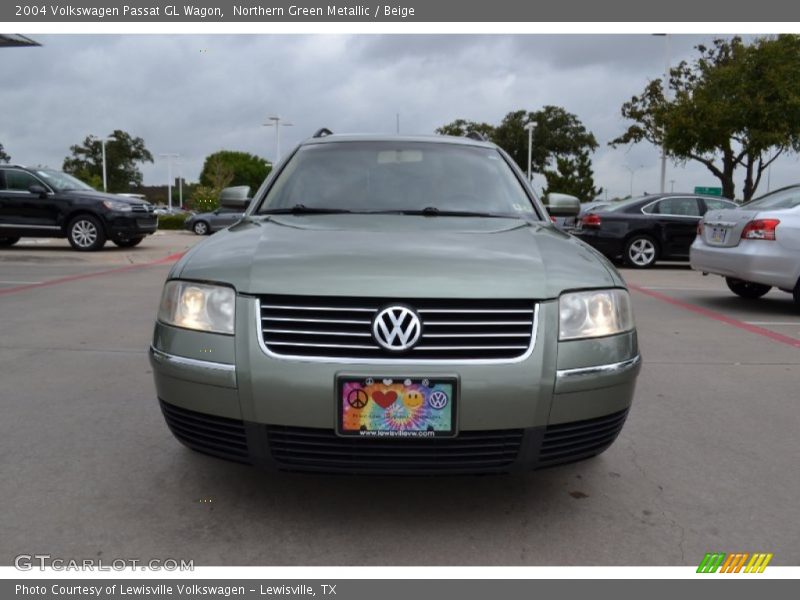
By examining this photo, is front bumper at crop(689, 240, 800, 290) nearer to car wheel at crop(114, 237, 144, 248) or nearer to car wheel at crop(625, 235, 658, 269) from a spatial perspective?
car wheel at crop(625, 235, 658, 269)

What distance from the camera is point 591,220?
46.0ft

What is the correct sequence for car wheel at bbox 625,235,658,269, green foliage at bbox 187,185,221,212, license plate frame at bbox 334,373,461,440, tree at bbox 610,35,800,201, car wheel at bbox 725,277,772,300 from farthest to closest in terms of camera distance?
green foliage at bbox 187,185,221,212 → tree at bbox 610,35,800,201 → car wheel at bbox 625,235,658,269 → car wheel at bbox 725,277,772,300 → license plate frame at bbox 334,373,461,440

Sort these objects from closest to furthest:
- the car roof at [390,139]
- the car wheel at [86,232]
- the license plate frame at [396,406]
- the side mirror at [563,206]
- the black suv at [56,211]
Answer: the license plate frame at [396,406], the car roof at [390,139], the side mirror at [563,206], the black suv at [56,211], the car wheel at [86,232]

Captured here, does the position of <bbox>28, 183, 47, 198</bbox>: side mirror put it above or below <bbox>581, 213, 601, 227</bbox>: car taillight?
above

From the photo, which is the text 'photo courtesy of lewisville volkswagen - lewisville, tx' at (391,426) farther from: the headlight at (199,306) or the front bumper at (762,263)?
the front bumper at (762,263)

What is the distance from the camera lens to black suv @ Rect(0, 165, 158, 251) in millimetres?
14781

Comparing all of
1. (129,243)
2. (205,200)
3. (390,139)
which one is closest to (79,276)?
(129,243)

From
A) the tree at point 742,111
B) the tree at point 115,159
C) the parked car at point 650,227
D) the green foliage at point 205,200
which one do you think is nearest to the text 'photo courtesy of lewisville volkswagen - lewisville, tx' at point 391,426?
the parked car at point 650,227

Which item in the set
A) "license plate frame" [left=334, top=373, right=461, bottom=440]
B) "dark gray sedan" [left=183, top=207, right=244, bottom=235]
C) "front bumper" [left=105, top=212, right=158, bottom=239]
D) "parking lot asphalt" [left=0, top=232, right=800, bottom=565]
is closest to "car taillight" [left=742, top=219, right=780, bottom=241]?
"parking lot asphalt" [left=0, top=232, right=800, bottom=565]

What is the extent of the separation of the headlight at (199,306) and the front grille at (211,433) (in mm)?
319

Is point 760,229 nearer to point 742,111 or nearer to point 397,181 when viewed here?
point 397,181

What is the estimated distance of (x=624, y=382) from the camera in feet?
9.25

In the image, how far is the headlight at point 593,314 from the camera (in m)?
2.70
